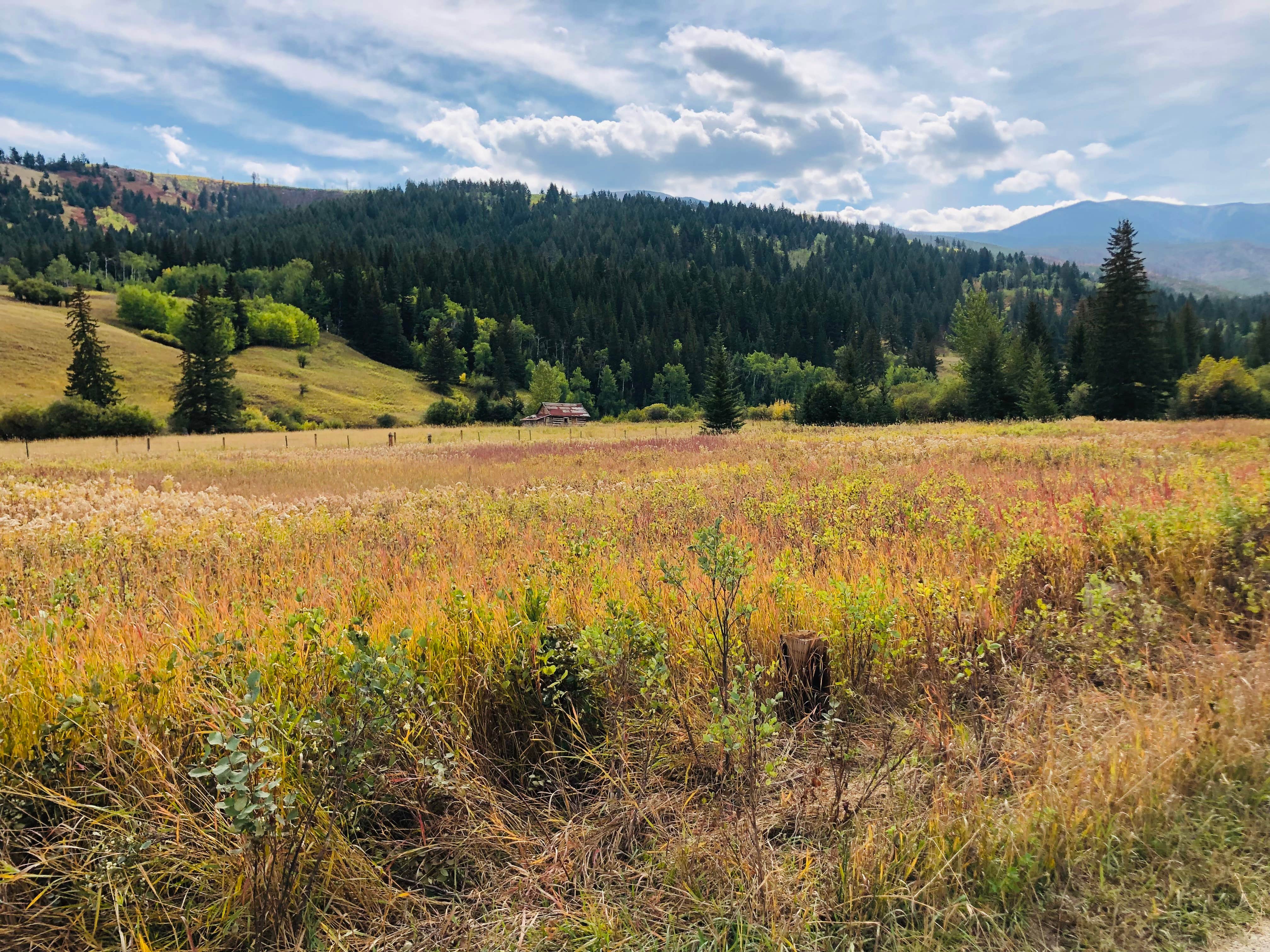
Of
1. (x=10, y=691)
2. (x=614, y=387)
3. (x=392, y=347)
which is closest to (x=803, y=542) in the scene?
(x=10, y=691)

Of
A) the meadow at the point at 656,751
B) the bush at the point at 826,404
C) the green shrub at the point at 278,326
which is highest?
the green shrub at the point at 278,326

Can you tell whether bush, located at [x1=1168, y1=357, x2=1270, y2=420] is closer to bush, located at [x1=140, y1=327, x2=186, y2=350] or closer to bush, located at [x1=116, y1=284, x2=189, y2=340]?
→ bush, located at [x1=140, y1=327, x2=186, y2=350]

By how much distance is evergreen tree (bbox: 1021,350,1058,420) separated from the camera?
58.5 metres

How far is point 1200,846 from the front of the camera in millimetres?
2775

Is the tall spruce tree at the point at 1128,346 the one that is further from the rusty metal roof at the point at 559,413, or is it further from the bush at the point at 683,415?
the rusty metal roof at the point at 559,413

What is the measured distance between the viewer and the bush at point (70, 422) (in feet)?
182

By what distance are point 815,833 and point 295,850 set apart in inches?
91.2

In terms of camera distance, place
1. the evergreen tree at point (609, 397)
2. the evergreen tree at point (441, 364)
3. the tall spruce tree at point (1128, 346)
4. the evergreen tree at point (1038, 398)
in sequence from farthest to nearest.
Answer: the evergreen tree at point (609, 397)
the evergreen tree at point (441, 364)
the evergreen tree at point (1038, 398)
the tall spruce tree at point (1128, 346)

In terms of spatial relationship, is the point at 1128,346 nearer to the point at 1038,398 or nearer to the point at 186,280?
the point at 1038,398

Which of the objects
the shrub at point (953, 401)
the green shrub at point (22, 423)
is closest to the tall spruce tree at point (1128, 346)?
the shrub at point (953, 401)

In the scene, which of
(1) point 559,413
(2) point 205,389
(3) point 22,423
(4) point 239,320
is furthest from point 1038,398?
(4) point 239,320


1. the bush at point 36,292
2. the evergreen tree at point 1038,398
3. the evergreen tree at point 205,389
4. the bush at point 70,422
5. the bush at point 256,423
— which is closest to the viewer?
the bush at point 70,422

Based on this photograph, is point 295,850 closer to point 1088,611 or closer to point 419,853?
point 419,853

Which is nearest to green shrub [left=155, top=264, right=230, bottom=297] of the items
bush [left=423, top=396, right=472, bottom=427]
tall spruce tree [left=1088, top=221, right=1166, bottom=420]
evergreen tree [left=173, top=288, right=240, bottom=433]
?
evergreen tree [left=173, top=288, right=240, bottom=433]
